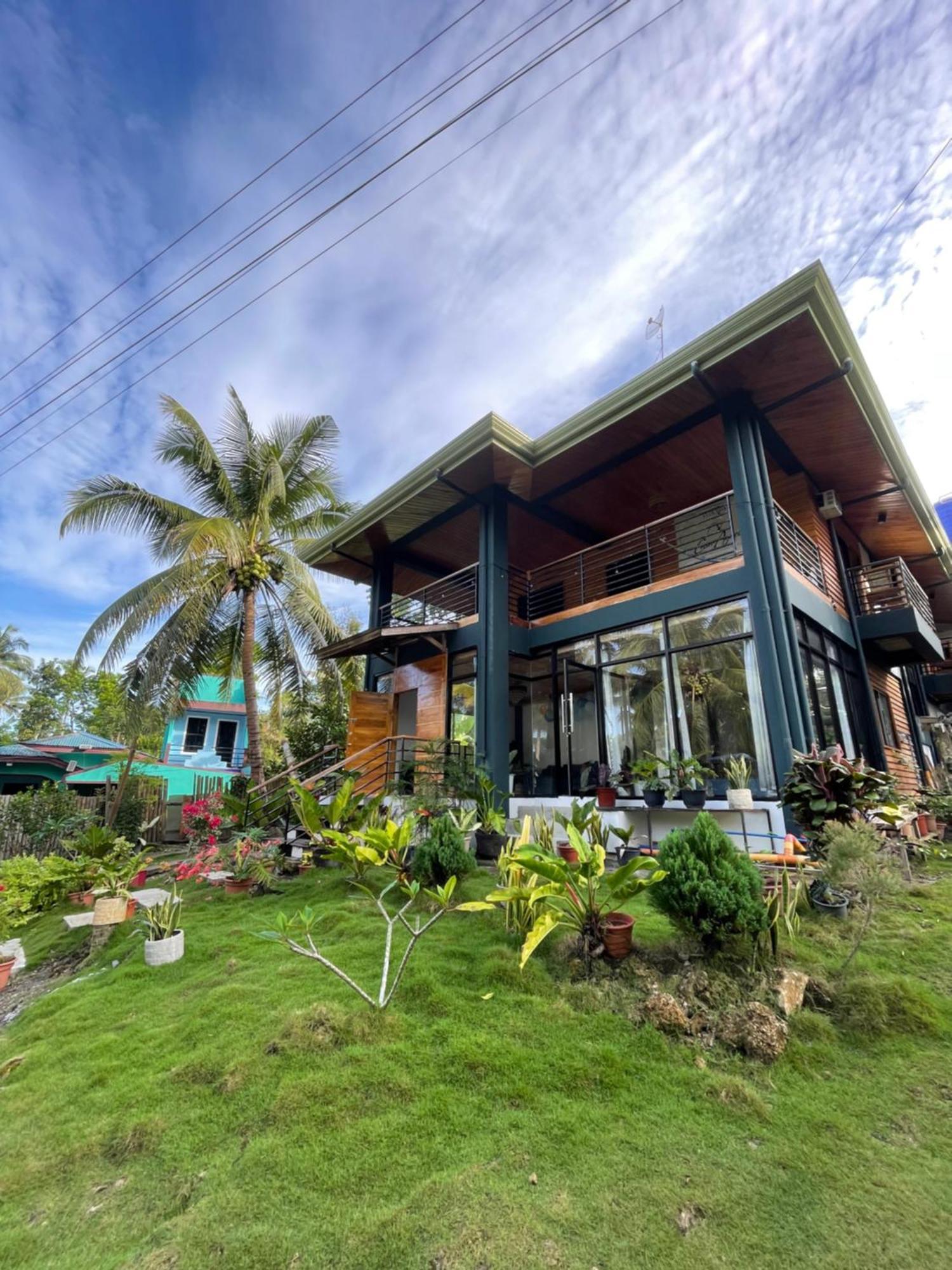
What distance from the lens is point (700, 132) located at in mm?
6469

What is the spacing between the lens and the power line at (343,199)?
5.28m

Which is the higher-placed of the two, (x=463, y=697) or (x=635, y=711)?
(x=463, y=697)

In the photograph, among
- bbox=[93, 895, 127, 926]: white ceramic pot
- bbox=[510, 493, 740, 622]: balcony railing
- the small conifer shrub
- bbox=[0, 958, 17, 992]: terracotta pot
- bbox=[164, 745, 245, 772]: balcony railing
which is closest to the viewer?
the small conifer shrub

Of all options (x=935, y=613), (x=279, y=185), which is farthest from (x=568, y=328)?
(x=935, y=613)

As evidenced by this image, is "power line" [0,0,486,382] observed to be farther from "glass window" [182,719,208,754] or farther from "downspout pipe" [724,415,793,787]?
"glass window" [182,719,208,754]

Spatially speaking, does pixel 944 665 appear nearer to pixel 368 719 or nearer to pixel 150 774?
pixel 368 719

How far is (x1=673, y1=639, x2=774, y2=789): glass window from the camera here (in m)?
7.05

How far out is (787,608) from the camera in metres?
7.16

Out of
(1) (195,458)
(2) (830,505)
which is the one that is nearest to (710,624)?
(2) (830,505)

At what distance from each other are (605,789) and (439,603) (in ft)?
21.7

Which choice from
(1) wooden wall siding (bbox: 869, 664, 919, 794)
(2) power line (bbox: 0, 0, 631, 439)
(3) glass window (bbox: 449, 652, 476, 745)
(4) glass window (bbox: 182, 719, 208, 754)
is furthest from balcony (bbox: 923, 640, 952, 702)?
(4) glass window (bbox: 182, 719, 208, 754)

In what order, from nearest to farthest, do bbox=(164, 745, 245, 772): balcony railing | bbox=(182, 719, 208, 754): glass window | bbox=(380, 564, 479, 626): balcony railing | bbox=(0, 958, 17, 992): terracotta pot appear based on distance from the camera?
bbox=(0, 958, 17, 992): terracotta pot → bbox=(380, 564, 479, 626): balcony railing → bbox=(164, 745, 245, 772): balcony railing → bbox=(182, 719, 208, 754): glass window

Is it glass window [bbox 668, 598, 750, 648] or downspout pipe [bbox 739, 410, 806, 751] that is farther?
glass window [bbox 668, 598, 750, 648]

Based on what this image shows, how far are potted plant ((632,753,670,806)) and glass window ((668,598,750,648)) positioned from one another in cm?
180
